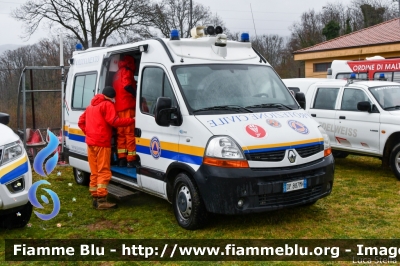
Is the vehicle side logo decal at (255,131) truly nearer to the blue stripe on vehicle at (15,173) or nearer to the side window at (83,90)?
the blue stripe on vehicle at (15,173)

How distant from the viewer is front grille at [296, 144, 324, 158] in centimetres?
532

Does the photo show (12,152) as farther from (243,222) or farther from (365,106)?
(365,106)

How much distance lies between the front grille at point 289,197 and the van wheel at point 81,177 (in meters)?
4.29

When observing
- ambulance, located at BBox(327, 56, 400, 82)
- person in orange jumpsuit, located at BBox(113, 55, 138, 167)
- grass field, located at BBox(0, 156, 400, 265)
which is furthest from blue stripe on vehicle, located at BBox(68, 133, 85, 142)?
ambulance, located at BBox(327, 56, 400, 82)

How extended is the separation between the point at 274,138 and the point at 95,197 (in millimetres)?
3015

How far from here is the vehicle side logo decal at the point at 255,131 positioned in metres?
5.12

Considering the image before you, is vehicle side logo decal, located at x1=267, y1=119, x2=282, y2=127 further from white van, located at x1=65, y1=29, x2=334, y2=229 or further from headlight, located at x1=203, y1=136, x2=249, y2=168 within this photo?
headlight, located at x1=203, y1=136, x2=249, y2=168

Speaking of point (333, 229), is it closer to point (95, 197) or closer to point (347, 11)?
point (95, 197)

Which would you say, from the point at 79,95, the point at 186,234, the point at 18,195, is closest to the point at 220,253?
the point at 186,234

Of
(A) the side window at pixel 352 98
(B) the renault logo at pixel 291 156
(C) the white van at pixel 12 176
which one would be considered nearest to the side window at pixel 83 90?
(C) the white van at pixel 12 176

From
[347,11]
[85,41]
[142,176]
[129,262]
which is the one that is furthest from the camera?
[347,11]

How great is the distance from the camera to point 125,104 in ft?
23.3

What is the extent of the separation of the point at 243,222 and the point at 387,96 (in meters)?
4.59

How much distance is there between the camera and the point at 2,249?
16.9 ft
